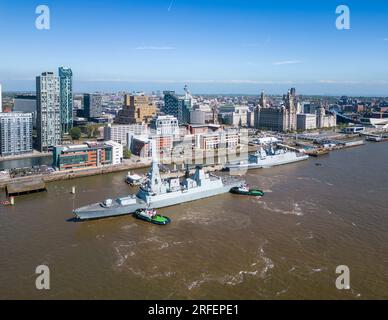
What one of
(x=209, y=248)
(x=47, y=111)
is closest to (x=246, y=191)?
(x=209, y=248)

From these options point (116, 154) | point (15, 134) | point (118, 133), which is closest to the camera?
point (116, 154)

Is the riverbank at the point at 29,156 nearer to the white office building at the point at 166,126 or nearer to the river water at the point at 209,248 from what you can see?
the white office building at the point at 166,126

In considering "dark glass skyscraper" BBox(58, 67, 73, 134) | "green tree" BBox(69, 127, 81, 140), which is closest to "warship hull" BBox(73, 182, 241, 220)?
"green tree" BBox(69, 127, 81, 140)

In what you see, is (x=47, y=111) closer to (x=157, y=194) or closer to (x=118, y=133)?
(x=118, y=133)

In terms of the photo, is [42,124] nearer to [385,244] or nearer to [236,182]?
[236,182]

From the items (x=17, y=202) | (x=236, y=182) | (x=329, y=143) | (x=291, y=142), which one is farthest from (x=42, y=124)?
(x=329, y=143)
